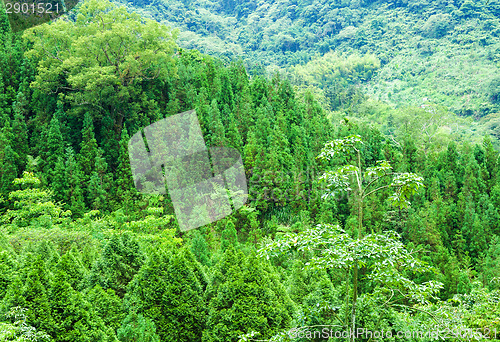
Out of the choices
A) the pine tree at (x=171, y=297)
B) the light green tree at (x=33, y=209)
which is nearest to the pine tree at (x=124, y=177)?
the light green tree at (x=33, y=209)

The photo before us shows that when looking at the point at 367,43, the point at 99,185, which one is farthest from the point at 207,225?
the point at 367,43

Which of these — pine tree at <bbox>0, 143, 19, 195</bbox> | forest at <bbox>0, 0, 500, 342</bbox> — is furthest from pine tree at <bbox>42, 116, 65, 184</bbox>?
pine tree at <bbox>0, 143, 19, 195</bbox>

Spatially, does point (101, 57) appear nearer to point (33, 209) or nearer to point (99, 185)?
point (99, 185)

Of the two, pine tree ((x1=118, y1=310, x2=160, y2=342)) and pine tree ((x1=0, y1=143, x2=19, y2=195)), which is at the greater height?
pine tree ((x1=0, y1=143, x2=19, y2=195))

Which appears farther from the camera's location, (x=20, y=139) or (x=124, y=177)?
(x=20, y=139)

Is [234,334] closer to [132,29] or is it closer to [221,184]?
[221,184]

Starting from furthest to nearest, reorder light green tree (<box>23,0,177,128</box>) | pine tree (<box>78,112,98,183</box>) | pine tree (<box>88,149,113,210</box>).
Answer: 1. light green tree (<box>23,0,177,128</box>)
2. pine tree (<box>78,112,98,183</box>)
3. pine tree (<box>88,149,113,210</box>)

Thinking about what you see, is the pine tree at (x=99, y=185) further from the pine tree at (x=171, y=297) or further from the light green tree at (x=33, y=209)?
the pine tree at (x=171, y=297)

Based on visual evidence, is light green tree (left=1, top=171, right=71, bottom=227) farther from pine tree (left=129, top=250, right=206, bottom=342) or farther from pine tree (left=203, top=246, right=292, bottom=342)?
pine tree (left=203, top=246, right=292, bottom=342)
